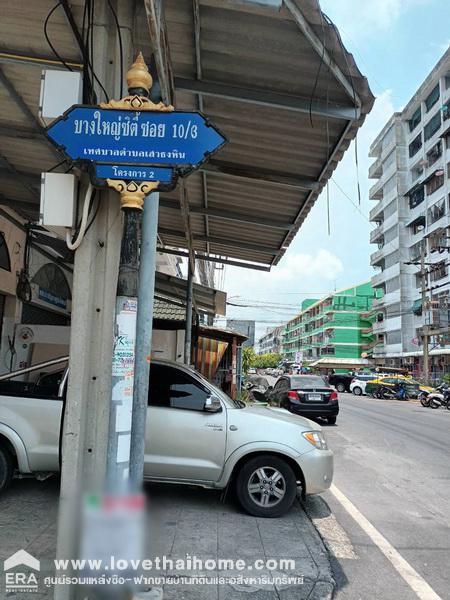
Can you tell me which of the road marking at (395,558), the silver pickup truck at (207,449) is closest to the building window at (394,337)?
the road marking at (395,558)

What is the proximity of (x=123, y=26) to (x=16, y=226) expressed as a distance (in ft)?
24.7

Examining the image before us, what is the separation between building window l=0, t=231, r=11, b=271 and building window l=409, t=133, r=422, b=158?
2114 inches

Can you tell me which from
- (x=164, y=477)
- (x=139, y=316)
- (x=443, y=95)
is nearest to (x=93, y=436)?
(x=139, y=316)

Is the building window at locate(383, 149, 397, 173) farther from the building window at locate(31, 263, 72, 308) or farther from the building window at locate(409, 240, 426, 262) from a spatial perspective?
the building window at locate(31, 263, 72, 308)

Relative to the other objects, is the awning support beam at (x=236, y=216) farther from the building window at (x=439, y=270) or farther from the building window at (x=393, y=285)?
the building window at (x=393, y=285)

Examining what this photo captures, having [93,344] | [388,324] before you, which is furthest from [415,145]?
[93,344]

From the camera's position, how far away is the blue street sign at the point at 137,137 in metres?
3.06

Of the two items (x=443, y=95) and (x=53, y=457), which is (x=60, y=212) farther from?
(x=443, y=95)

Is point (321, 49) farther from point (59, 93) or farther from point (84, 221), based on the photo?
point (84, 221)

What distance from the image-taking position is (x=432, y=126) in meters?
50.9

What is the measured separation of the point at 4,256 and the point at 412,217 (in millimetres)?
52910

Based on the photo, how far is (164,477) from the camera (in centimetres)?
532

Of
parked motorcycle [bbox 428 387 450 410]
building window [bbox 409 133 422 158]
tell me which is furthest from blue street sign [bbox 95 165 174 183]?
building window [bbox 409 133 422 158]

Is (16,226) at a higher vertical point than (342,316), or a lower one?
lower
